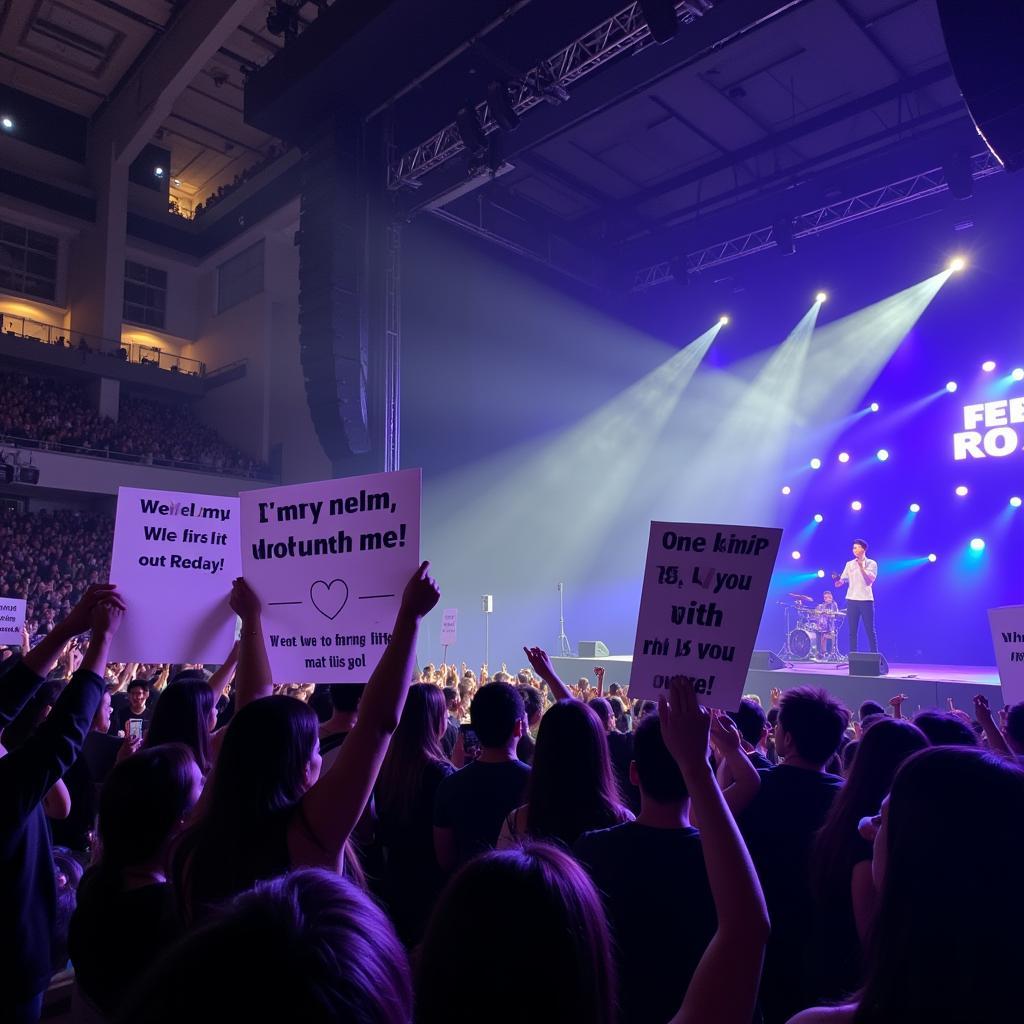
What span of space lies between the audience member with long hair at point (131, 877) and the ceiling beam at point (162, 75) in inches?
581

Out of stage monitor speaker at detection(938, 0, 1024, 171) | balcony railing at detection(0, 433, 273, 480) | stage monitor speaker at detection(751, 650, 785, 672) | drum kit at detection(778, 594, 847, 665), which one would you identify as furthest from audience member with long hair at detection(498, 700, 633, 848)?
→ balcony railing at detection(0, 433, 273, 480)

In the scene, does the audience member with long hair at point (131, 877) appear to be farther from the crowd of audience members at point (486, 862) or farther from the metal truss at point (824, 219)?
the metal truss at point (824, 219)

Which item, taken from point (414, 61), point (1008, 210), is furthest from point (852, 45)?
point (414, 61)

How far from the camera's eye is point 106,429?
2053 centimetres

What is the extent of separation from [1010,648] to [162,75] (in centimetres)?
1888

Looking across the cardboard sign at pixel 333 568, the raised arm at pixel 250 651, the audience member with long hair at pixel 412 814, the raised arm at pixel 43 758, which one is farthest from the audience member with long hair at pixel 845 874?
the raised arm at pixel 43 758

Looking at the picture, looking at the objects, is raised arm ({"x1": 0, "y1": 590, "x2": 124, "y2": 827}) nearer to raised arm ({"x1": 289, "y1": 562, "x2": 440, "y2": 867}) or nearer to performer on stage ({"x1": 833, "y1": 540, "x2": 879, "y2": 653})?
raised arm ({"x1": 289, "y1": 562, "x2": 440, "y2": 867})

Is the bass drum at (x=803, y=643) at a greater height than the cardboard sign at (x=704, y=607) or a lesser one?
lesser

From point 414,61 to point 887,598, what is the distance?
1140 cm

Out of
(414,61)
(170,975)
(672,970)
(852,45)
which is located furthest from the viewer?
(852,45)

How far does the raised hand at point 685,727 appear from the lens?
1478mm

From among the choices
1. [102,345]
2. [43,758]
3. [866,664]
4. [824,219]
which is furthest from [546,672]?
[102,345]

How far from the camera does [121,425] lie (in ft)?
69.2

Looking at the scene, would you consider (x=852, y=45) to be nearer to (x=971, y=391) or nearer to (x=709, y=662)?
(x=971, y=391)
